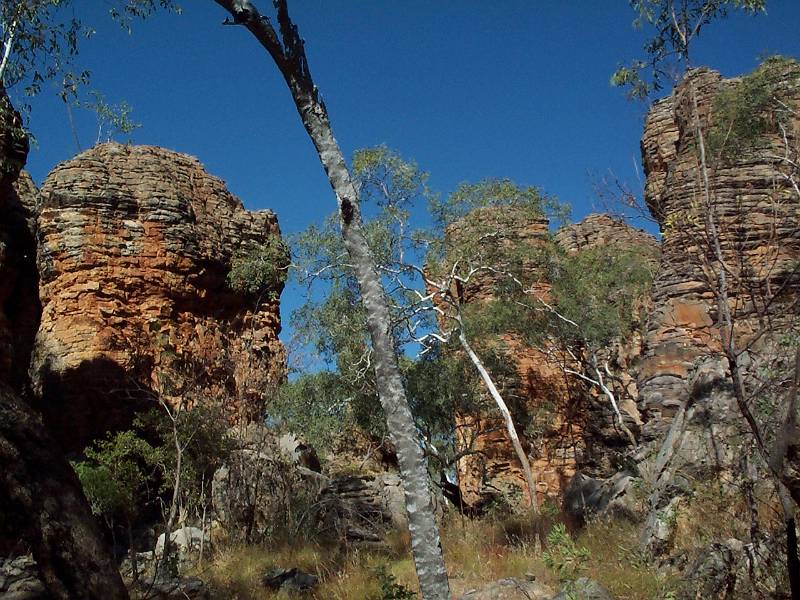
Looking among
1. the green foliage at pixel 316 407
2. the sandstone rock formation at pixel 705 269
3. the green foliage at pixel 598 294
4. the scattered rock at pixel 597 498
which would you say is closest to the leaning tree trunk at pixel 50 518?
the sandstone rock formation at pixel 705 269

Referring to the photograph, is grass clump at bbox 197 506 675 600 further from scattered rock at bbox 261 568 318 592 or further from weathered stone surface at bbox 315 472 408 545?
weathered stone surface at bbox 315 472 408 545

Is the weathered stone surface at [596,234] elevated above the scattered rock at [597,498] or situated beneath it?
elevated above

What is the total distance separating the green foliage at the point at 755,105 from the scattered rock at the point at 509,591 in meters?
6.91

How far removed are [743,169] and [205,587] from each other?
11.4 metres

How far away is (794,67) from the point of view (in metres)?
12.7

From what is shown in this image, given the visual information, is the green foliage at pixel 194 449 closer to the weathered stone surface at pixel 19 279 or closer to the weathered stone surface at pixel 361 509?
the weathered stone surface at pixel 361 509

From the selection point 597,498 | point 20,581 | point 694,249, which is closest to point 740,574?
point 597,498

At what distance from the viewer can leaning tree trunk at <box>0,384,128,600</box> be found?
14.0 ft

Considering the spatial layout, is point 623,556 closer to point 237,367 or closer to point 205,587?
point 205,587

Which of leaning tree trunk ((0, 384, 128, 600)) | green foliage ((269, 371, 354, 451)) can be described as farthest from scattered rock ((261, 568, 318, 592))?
green foliage ((269, 371, 354, 451))

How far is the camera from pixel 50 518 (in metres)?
4.35

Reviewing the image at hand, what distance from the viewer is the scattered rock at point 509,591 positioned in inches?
278

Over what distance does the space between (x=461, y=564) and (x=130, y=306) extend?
1336 cm

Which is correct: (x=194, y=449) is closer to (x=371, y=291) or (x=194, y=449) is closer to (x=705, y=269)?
(x=371, y=291)
